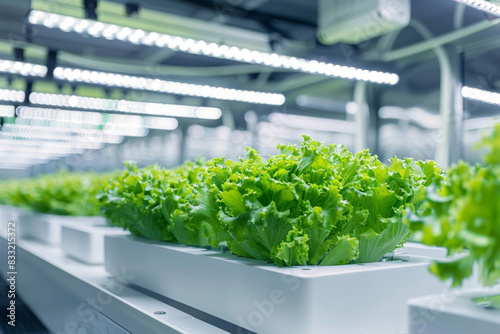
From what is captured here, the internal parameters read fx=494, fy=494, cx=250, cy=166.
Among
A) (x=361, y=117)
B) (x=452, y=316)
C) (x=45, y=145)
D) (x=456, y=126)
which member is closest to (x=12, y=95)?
(x=361, y=117)

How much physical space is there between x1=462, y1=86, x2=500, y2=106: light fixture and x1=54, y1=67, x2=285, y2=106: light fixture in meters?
1.85

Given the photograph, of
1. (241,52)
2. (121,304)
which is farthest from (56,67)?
(121,304)

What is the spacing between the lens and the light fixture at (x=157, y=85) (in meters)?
4.03

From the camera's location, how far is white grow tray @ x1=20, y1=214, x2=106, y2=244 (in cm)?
343

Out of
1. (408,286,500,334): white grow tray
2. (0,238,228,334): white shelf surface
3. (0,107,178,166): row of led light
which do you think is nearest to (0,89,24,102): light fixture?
(0,107,178,166): row of led light

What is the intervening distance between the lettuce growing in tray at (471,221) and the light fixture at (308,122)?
4.90 meters

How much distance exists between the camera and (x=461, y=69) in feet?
11.9

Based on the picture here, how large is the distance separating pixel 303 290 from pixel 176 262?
0.65m

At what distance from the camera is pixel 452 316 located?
2.90 ft

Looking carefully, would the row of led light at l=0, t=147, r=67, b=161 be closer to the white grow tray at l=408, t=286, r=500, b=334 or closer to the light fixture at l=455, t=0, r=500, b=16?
the light fixture at l=455, t=0, r=500, b=16

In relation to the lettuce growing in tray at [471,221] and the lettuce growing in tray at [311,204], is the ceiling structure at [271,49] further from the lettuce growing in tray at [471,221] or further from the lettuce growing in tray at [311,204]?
the lettuce growing in tray at [471,221]

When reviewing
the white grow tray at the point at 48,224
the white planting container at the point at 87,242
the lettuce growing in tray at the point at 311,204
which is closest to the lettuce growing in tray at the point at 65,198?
the white grow tray at the point at 48,224

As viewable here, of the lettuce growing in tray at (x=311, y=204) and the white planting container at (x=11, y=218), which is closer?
the lettuce growing in tray at (x=311, y=204)

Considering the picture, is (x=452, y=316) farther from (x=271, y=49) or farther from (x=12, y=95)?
(x=12, y=95)
